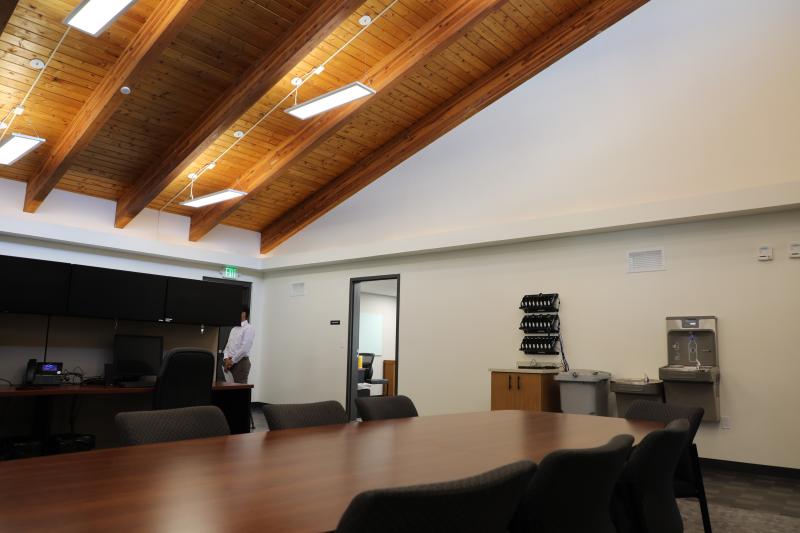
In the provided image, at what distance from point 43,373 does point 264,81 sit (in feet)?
11.1

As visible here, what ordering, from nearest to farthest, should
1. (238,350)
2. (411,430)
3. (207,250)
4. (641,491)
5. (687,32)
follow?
(641,491)
(411,430)
(687,32)
(238,350)
(207,250)

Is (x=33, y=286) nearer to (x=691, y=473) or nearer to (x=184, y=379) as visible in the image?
(x=184, y=379)

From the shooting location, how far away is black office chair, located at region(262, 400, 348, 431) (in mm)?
2883

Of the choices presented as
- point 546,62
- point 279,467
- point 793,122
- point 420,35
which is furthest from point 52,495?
point 546,62

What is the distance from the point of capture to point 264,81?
19.3 ft

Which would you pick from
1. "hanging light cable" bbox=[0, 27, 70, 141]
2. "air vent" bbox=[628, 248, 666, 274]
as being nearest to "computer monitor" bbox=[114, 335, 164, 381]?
"hanging light cable" bbox=[0, 27, 70, 141]

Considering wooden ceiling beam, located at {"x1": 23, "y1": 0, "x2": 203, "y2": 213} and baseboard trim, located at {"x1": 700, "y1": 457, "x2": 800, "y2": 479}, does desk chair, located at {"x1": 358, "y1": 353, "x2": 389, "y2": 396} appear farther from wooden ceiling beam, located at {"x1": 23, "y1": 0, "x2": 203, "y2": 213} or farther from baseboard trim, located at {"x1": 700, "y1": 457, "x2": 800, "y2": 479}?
baseboard trim, located at {"x1": 700, "y1": 457, "x2": 800, "y2": 479}

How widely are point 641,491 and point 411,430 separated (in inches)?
43.5

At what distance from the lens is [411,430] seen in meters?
2.80

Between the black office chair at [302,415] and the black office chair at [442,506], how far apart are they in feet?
5.87

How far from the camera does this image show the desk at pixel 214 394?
422 cm

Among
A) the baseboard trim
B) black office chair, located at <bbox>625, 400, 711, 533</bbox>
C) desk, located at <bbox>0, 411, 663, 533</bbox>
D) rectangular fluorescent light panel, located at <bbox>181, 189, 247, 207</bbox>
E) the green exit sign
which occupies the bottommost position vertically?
the baseboard trim

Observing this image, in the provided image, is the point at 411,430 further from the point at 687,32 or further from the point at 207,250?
the point at 207,250

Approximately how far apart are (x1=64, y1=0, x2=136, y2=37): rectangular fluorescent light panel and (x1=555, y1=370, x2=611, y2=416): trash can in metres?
5.03
